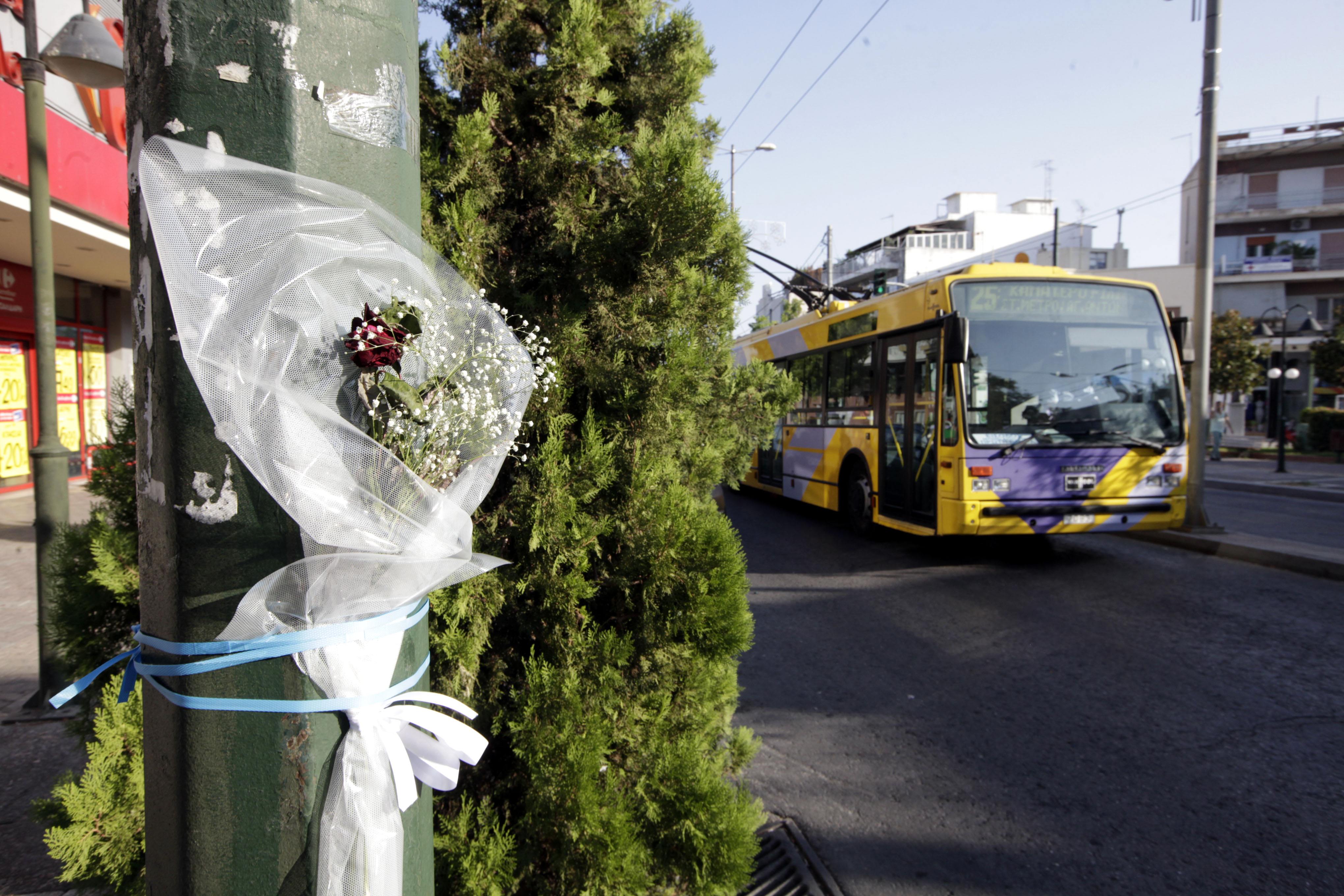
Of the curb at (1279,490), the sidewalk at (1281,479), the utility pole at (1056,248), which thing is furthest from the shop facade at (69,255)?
the utility pole at (1056,248)

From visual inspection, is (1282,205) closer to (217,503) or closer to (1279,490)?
(1279,490)

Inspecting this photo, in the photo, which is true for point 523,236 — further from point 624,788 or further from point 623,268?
point 624,788

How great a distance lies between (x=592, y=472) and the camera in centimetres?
223

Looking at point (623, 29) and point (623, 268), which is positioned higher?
point (623, 29)

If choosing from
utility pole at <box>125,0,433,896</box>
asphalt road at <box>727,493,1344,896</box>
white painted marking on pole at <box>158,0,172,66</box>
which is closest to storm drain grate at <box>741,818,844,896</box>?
asphalt road at <box>727,493,1344,896</box>

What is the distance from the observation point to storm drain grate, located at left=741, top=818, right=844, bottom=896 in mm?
2988

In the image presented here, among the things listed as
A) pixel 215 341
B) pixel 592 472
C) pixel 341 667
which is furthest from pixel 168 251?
pixel 592 472

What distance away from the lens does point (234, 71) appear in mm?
1278

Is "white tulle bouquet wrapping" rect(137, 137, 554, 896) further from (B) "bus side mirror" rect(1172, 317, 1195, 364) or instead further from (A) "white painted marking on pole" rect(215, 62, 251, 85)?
(B) "bus side mirror" rect(1172, 317, 1195, 364)

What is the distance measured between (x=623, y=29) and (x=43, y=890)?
3460 mm

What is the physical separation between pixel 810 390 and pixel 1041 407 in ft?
14.5

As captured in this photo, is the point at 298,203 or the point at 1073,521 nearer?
the point at 298,203

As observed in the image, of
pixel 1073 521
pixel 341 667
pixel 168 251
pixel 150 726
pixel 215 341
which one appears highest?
pixel 168 251

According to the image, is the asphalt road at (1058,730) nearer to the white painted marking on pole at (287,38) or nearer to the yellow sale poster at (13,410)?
the white painted marking on pole at (287,38)
